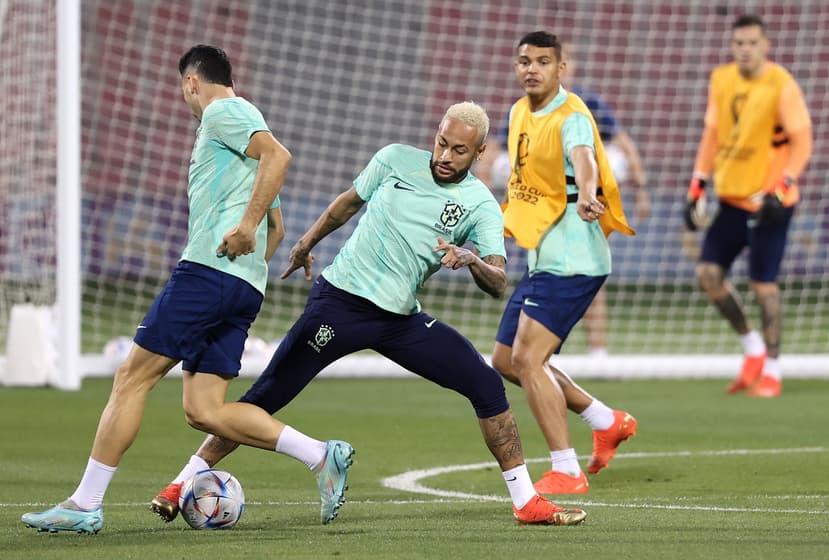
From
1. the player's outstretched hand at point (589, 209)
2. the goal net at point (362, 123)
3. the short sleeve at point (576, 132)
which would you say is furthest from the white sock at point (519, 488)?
the goal net at point (362, 123)

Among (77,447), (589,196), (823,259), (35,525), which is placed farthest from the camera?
(823,259)

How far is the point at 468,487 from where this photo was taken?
313 inches

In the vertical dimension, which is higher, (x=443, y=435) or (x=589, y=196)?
(x=589, y=196)

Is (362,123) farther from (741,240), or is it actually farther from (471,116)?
(471,116)

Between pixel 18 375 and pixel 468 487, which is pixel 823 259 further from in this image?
pixel 468 487

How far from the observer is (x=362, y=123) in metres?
22.2

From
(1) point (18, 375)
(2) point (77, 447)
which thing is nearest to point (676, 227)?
(1) point (18, 375)

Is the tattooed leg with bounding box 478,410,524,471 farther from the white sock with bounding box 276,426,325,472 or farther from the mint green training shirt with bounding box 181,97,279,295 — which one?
the mint green training shirt with bounding box 181,97,279,295

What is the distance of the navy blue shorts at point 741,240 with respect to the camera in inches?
472

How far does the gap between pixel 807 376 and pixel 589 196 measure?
666 cm

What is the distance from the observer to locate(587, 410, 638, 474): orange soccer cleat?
8188 mm

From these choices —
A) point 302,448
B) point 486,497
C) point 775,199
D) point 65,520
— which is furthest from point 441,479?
point 775,199

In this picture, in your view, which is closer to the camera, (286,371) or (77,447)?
(286,371)

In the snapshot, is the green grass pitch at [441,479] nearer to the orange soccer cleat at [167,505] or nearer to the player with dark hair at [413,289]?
the orange soccer cleat at [167,505]
